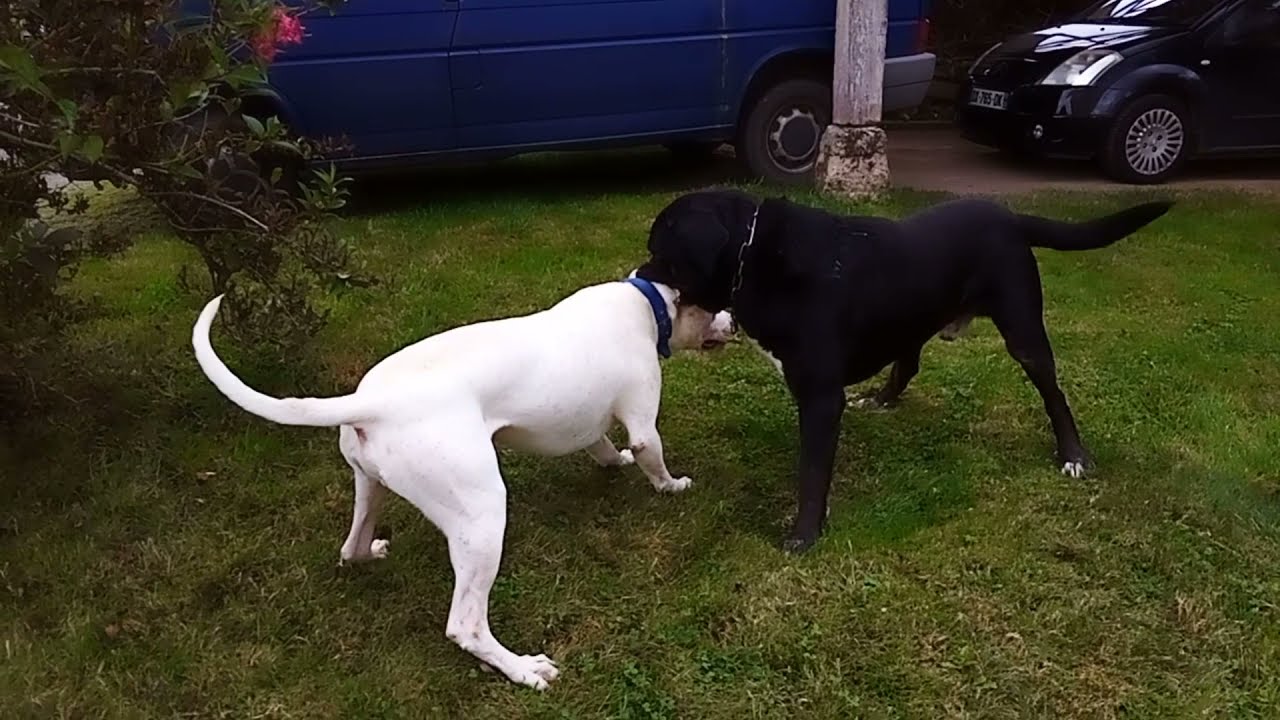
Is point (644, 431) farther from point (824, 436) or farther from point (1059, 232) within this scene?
point (1059, 232)

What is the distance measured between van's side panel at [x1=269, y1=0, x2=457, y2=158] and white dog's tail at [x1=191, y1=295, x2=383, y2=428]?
4.71 meters

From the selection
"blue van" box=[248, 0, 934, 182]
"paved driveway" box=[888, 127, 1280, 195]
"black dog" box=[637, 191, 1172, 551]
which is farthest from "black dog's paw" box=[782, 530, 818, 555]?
"paved driveway" box=[888, 127, 1280, 195]

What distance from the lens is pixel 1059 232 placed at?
4.19 meters

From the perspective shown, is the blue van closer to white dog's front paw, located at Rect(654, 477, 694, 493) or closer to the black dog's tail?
white dog's front paw, located at Rect(654, 477, 694, 493)

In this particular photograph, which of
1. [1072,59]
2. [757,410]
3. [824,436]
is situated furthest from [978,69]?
[824,436]

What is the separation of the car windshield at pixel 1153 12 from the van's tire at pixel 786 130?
9.46 feet

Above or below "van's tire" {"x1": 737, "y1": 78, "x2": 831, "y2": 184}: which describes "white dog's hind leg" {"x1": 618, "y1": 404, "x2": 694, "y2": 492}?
above

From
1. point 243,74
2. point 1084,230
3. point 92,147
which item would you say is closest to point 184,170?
point 243,74

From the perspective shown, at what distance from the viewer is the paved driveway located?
30.1 feet

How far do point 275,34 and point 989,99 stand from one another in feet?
24.8

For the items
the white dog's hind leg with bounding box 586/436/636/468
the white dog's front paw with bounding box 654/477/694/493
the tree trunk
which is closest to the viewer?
the white dog's front paw with bounding box 654/477/694/493

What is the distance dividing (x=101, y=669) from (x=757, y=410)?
258 cm

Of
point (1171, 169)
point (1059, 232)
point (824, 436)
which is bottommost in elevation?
point (1171, 169)

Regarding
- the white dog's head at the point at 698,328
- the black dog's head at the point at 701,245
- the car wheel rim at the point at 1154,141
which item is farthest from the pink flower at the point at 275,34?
the car wheel rim at the point at 1154,141
